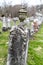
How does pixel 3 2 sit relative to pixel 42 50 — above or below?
below

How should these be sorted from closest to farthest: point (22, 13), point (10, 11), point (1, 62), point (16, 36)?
point (16, 36)
point (1, 62)
point (22, 13)
point (10, 11)

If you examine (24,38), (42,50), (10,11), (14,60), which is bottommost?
(10,11)

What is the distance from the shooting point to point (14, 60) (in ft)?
18.2

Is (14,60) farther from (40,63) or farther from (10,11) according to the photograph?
(10,11)

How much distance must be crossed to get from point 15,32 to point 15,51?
0.50 metres

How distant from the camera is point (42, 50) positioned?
33.6ft

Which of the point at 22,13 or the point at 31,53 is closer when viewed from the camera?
the point at 31,53

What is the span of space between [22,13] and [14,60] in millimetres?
6339

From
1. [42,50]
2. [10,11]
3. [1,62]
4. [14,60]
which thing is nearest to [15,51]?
[14,60]

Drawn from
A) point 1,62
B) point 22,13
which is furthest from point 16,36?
point 22,13

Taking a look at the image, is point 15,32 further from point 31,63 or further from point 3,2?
point 3,2

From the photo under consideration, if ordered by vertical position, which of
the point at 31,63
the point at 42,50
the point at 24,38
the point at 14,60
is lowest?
the point at 42,50

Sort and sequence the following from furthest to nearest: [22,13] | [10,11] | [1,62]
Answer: [10,11] → [22,13] → [1,62]

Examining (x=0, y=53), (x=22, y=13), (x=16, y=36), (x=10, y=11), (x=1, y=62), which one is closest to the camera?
(x=16, y=36)
